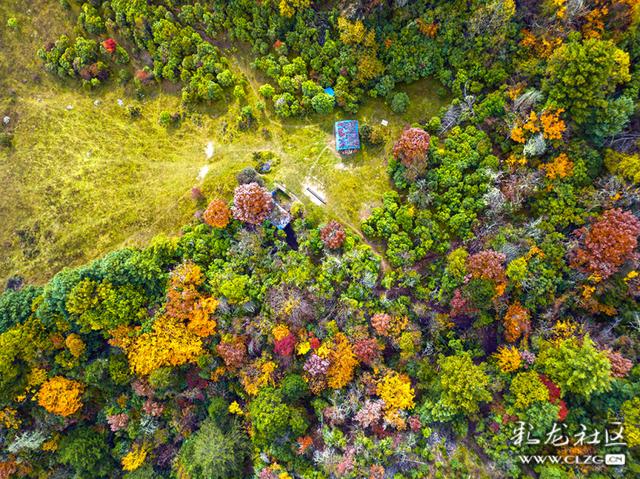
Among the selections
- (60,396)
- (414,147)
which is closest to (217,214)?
(414,147)

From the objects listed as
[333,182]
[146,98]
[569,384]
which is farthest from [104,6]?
[569,384]

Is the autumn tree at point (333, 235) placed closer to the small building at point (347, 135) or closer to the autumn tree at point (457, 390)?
the small building at point (347, 135)

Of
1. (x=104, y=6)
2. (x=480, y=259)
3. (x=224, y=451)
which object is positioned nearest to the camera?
(x=480, y=259)

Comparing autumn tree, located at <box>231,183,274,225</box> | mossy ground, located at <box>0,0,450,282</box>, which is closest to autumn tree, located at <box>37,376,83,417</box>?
mossy ground, located at <box>0,0,450,282</box>

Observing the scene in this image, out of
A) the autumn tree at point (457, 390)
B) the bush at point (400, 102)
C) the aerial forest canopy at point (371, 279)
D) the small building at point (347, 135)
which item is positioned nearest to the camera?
the autumn tree at point (457, 390)

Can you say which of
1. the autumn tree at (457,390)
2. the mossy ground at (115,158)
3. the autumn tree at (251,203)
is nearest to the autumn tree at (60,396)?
the mossy ground at (115,158)

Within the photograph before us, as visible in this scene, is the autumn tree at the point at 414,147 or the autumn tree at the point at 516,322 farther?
the autumn tree at the point at 414,147

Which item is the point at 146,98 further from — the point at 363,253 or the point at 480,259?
the point at 480,259
